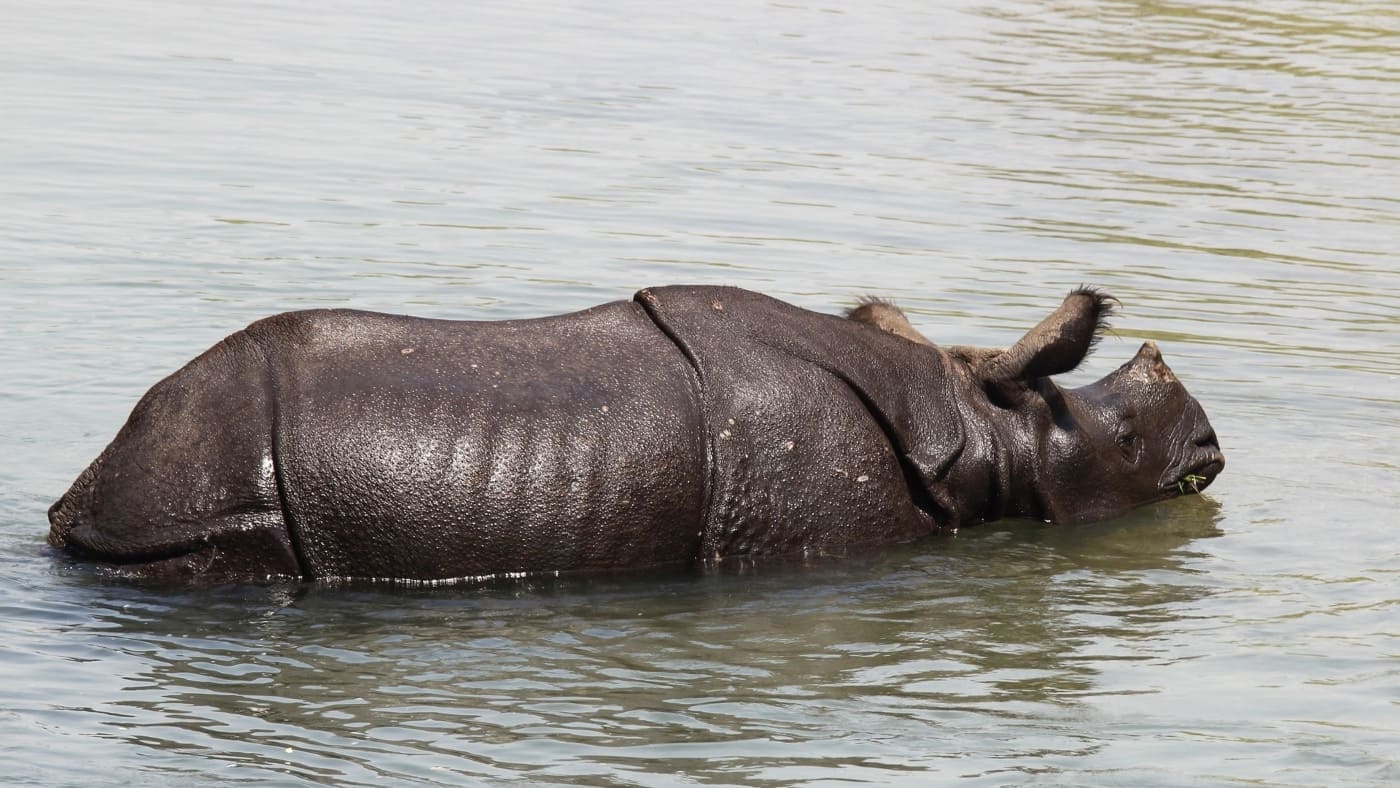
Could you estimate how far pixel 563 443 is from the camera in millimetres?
8320

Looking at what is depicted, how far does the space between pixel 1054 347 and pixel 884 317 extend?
0.94 metres

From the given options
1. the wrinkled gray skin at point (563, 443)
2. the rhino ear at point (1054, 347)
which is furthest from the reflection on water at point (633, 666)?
the rhino ear at point (1054, 347)

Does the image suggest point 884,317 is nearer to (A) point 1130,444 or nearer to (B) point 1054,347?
(B) point 1054,347

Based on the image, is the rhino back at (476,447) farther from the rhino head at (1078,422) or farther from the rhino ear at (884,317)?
the rhino head at (1078,422)

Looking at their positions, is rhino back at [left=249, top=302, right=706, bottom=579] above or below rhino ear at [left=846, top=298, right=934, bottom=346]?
below

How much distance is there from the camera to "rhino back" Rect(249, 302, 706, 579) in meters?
8.04

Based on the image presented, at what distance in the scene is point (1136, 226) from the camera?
54.9ft

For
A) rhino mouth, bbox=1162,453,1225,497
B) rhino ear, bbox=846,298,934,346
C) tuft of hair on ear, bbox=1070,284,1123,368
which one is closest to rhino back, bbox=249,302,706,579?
rhino ear, bbox=846,298,934,346

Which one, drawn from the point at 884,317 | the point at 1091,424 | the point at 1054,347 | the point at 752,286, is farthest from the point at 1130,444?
the point at 752,286

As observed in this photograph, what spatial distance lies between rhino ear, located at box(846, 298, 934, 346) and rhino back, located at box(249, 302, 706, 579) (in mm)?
1527

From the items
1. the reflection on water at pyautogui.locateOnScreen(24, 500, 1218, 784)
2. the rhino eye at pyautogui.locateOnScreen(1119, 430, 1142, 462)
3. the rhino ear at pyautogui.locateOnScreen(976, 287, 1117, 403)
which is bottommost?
the reflection on water at pyautogui.locateOnScreen(24, 500, 1218, 784)

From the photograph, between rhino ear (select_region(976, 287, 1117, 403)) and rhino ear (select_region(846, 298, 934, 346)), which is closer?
rhino ear (select_region(976, 287, 1117, 403))

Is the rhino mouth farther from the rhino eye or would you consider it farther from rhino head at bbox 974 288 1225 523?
the rhino eye

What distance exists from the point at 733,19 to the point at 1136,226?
523 inches
